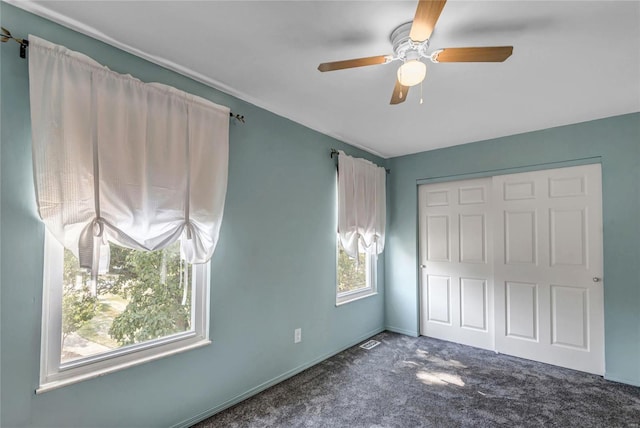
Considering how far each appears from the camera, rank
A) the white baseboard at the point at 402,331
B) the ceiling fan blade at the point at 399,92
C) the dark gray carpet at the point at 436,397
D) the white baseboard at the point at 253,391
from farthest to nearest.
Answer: the white baseboard at the point at 402,331 → the dark gray carpet at the point at 436,397 → the white baseboard at the point at 253,391 → the ceiling fan blade at the point at 399,92

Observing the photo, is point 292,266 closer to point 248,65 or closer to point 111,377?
point 111,377

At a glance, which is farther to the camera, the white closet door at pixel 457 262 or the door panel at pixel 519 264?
the white closet door at pixel 457 262

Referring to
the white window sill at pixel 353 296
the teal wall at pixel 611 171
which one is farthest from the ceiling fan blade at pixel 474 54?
the white window sill at pixel 353 296

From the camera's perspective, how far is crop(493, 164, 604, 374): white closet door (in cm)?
296

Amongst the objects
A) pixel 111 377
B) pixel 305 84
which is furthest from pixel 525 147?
pixel 111 377

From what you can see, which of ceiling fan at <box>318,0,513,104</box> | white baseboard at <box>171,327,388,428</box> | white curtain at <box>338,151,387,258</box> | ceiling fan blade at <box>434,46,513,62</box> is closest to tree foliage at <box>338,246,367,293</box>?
white curtain at <box>338,151,387,258</box>

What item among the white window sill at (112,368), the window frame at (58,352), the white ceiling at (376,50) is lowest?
the white window sill at (112,368)

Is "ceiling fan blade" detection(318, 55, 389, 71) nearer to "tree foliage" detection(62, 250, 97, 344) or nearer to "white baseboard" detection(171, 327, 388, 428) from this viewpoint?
"tree foliage" detection(62, 250, 97, 344)

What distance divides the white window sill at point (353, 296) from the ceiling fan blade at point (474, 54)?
2595 mm

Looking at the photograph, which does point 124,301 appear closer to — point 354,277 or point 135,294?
point 135,294

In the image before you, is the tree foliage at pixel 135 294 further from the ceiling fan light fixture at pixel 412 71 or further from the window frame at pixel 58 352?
the ceiling fan light fixture at pixel 412 71

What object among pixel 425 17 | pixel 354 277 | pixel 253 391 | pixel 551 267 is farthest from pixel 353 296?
pixel 425 17

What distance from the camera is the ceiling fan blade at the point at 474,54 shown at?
57.7 inches

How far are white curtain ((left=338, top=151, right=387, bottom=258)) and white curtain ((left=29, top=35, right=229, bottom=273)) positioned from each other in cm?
154
